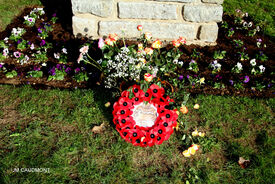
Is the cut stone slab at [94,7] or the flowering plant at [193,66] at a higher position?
the cut stone slab at [94,7]

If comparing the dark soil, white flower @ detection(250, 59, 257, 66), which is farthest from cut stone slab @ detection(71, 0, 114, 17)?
white flower @ detection(250, 59, 257, 66)

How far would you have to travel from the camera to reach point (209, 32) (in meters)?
3.87

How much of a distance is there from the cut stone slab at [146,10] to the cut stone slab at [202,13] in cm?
19

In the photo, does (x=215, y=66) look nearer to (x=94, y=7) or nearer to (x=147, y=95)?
(x=147, y=95)

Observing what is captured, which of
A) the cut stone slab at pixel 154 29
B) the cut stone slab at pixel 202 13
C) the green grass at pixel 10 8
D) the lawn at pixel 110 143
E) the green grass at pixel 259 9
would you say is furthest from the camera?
the green grass at pixel 259 9

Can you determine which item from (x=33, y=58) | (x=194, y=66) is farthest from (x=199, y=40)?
(x=33, y=58)

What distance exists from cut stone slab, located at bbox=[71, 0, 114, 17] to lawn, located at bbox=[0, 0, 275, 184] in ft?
4.10

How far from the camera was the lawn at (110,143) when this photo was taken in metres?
2.38

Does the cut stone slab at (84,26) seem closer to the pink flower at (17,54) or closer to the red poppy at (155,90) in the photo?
the pink flower at (17,54)

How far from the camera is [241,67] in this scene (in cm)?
355

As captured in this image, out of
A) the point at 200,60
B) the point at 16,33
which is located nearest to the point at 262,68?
the point at 200,60

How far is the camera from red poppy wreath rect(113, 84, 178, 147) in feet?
8.05

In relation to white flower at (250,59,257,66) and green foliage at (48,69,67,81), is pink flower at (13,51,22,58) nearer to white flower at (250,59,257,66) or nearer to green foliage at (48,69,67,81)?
green foliage at (48,69,67,81)

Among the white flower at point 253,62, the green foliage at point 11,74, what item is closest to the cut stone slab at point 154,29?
the white flower at point 253,62
